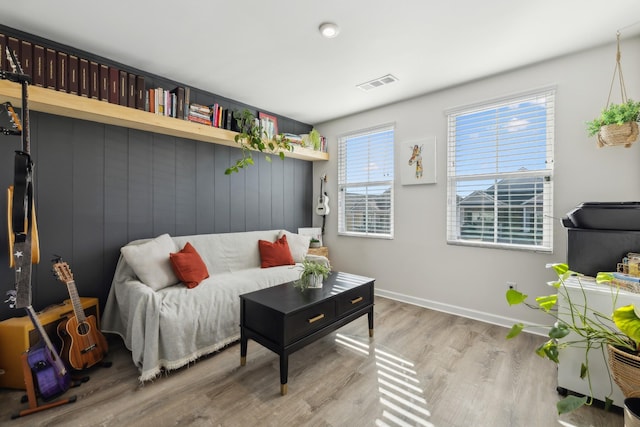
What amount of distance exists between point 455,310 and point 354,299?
1456 millimetres

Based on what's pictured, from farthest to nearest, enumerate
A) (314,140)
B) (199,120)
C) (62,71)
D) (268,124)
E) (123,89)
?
(314,140)
(268,124)
(199,120)
(123,89)
(62,71)

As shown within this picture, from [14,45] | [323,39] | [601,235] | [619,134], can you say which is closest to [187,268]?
[14,45]

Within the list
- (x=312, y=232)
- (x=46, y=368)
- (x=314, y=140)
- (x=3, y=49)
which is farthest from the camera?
(x=312, y=232)

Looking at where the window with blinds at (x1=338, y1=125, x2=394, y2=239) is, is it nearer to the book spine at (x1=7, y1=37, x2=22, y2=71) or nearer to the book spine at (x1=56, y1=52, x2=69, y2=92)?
the book spine at (x1=56, y1=52, x2=69, y2=92)

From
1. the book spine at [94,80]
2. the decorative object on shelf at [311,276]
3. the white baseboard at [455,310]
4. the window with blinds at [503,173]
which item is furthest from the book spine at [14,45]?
the white baseboard at [455,310]

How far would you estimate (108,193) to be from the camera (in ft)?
8.46

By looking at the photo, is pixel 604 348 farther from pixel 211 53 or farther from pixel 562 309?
pixel 211 53

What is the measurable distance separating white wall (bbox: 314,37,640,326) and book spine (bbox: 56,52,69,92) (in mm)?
2678

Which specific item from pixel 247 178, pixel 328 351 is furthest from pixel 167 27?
pixel 328 351

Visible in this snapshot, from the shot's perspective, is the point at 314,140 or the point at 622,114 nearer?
the point at 622,114

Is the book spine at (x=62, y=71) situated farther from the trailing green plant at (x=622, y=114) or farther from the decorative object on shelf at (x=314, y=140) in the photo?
the trailing green plant at (x=622, y=114)

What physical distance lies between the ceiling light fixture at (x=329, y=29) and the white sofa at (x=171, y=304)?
2.16m

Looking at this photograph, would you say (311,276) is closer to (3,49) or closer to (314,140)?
(314,140)

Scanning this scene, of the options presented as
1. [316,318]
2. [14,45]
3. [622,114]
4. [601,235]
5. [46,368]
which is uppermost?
[14,45]
